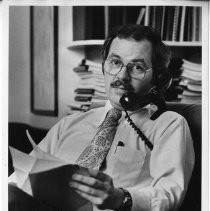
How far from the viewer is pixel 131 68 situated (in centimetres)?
73

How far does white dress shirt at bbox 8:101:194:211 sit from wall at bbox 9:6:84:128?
74 millimetres

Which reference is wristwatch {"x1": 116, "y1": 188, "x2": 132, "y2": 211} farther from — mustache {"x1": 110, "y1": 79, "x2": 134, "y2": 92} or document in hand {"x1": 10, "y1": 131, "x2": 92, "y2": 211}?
mustache {"x1": 110, "y1": 79, "x2": 134, "y2": 92}

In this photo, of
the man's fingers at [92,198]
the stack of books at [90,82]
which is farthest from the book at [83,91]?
the man's fingers at [92,198]

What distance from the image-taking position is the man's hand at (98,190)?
65 centimetres

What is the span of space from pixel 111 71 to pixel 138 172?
236 mm

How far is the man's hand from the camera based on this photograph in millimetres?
651

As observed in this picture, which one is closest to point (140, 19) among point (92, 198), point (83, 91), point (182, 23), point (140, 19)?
point (140, 19)

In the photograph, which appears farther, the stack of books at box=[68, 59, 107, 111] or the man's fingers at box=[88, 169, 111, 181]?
the stack of books at box=[68, 59, 107, 111]

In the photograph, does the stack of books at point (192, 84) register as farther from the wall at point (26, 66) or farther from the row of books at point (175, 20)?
the wall at point (26, 66)

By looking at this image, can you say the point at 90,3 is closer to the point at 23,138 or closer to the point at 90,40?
the point at 90,40

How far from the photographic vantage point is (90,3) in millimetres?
780

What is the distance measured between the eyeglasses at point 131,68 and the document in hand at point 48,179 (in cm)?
24

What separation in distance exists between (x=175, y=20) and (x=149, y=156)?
1.08ft

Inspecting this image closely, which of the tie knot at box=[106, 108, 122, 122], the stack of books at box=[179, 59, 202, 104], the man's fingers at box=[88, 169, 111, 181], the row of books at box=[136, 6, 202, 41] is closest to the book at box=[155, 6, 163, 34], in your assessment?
the row of books at box=[136, 6, 202, 41]
